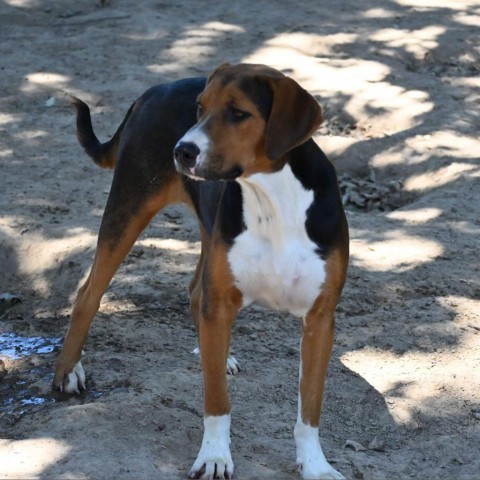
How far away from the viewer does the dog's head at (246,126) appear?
4.12 metres

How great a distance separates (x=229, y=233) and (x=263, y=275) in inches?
8.9

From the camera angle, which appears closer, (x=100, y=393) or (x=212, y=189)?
(x=212, y=189)

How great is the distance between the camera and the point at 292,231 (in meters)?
4.42

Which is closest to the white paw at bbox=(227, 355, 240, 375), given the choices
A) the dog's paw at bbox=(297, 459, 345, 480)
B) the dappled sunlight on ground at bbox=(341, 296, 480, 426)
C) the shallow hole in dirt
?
the dappled sunlight on ground at bbox=(341, 296, 480, 426)

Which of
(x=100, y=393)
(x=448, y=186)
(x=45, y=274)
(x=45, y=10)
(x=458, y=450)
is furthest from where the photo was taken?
(x=45, y=10)

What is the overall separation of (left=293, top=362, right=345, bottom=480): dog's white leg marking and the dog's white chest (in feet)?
1.79

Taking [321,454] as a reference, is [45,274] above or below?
below

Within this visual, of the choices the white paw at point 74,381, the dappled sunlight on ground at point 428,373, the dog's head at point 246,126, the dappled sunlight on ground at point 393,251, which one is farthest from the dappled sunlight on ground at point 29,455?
the dappled sunlight on ground at point 393,251

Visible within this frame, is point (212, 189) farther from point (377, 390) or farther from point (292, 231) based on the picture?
point (377, 390)

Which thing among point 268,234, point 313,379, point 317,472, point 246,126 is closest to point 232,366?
point 313,379

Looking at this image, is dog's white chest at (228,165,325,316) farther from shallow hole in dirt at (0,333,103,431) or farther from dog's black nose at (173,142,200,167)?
shallow hole in dirt at (0,333,103,431)

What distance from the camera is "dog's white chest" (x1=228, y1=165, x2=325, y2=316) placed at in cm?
440

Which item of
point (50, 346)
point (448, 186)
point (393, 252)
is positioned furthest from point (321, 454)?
point (448, 186)

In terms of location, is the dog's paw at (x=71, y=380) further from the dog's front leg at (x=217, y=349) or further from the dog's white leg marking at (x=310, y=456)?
the dog's white leg marking at (x=310, y=456)
